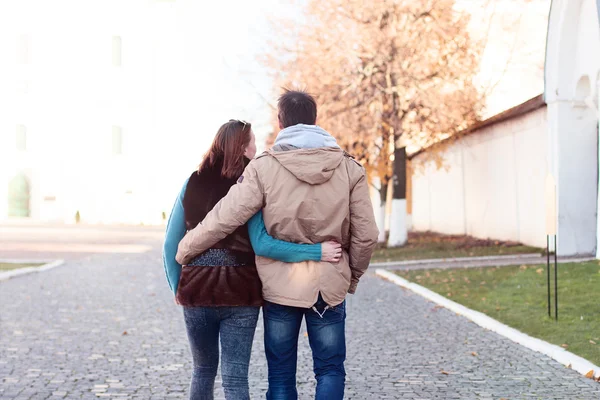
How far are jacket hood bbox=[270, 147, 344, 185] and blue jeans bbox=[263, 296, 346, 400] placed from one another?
63 centimetres

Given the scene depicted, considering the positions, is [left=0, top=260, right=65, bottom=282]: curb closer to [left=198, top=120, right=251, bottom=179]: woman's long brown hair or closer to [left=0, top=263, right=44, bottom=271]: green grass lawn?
[left=0, top=263, right=44, bottom=271]: green grass lawn

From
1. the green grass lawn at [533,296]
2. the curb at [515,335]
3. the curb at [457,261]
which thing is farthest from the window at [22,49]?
the curb at [515,335]

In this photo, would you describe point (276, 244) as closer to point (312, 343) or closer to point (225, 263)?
point (225, 263)

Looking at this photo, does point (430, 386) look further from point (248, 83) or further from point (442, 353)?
point (248, 83)

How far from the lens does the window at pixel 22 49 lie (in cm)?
5544

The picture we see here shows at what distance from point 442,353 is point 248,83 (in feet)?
58.6

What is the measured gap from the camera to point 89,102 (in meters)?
54.3

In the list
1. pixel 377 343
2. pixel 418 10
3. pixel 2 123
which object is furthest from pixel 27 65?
pixel 377 343

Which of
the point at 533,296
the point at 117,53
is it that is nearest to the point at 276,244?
the point at 533,296

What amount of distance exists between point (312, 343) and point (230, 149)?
1062 mm

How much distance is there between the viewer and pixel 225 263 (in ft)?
13.7

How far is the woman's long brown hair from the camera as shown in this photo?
166 inches

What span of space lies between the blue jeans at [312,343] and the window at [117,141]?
52133mm

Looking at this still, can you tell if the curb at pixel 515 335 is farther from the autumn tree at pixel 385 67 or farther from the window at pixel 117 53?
the window at pixel 117 53
